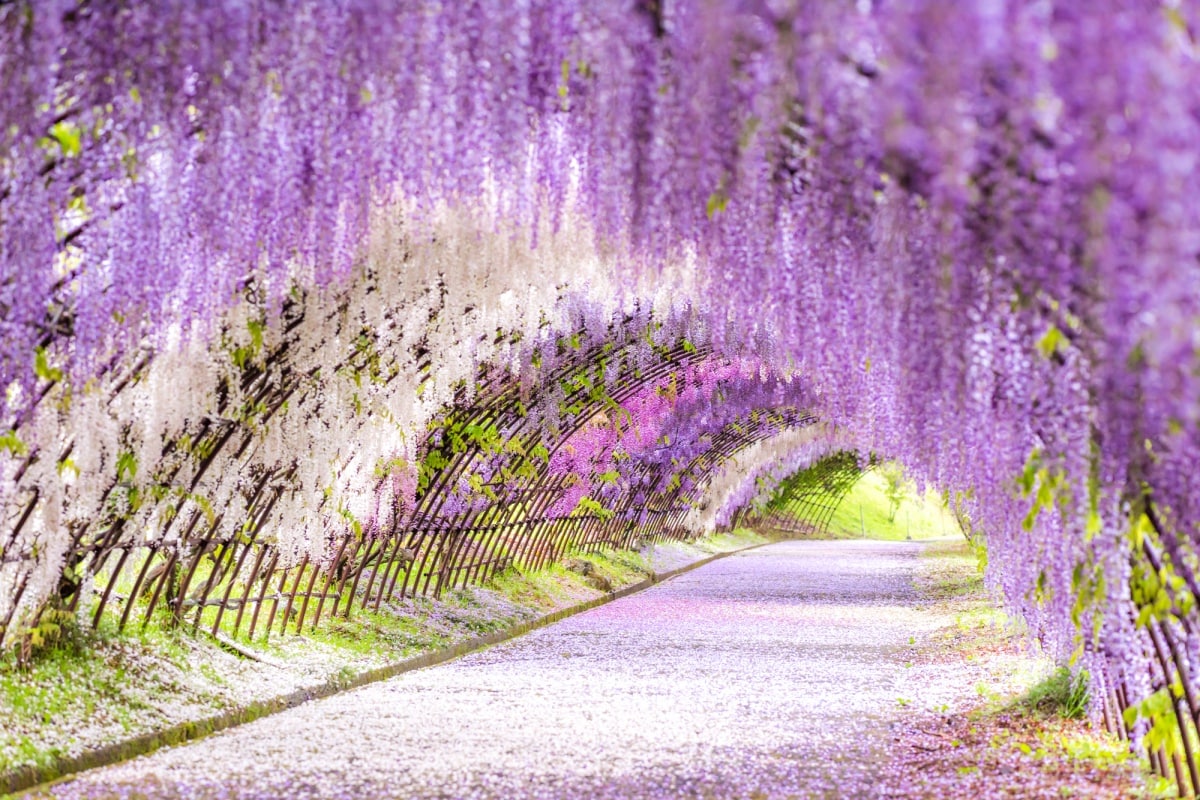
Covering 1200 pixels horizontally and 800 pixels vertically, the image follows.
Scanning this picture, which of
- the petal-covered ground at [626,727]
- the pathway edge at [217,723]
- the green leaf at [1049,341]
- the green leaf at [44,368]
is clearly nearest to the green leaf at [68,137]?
the green leaf at [44,368]

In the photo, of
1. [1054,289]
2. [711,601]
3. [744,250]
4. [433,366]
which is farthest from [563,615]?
[1054,289]

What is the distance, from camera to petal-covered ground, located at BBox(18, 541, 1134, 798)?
589cm

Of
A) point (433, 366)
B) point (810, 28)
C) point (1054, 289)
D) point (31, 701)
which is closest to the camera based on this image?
point (810, 28)

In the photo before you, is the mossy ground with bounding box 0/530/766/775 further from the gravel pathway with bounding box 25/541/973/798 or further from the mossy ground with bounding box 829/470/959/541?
the mossy ground with bounding box 829/470/959/541

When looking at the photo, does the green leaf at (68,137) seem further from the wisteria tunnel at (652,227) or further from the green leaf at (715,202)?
the green leaf at (715,202)

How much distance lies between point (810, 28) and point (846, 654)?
9.50m

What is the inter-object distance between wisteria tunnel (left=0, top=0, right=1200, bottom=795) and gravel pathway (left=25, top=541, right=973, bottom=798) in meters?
1.34

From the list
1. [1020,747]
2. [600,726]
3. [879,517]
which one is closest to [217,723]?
[600,726]

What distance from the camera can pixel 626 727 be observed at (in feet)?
24.8

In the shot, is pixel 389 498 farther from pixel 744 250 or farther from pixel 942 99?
pixel 942 99

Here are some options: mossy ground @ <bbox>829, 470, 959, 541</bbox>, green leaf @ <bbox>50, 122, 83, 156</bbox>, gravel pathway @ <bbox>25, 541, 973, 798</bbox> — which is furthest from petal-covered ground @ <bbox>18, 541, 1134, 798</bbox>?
mossy ground @ <bbox>829, 470, 959, 541</bbox>

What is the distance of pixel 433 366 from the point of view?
10117 mm

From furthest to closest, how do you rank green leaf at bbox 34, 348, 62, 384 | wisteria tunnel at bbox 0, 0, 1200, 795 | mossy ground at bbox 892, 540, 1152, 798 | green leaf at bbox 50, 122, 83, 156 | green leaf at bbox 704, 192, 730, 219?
mossy ground at bbox 892, 540, 1152, 798, green leaf at bbox 34, 348, 62, 384, green leaf at bbox 50, 122, 83, 156, green leaf at bbox 704, 192, 730, 219, wisteria tunnel at bbox 0, 0, 1200, 795

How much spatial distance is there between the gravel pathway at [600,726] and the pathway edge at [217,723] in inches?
6.4
